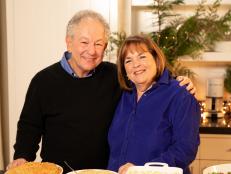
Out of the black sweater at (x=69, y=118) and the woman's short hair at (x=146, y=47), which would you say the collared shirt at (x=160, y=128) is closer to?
the woman's short hair at (x=146, y=47)

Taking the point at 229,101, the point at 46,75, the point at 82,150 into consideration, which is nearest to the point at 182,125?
the point at 82,150

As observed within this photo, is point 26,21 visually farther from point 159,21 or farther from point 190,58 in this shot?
point 190,58

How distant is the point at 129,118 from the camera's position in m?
1.44

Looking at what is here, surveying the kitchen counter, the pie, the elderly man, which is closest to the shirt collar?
the elderly man

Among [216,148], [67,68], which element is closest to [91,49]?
[67,68]

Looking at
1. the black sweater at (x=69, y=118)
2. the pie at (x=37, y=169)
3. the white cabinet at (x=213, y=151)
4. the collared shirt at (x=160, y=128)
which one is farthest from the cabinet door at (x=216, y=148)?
the pie at (x=37, y=169)

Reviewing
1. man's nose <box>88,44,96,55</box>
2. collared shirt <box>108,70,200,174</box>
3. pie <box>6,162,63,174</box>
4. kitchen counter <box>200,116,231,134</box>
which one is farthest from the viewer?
kitchen counter <box>200,116,231,134</box>

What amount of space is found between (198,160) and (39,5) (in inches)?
60.8

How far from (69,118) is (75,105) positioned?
0.06 m

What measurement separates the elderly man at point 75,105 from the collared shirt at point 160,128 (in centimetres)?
16

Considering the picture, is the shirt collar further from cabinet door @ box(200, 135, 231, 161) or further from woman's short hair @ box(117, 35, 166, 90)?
cabinet door @ box(200, 135, 231, 161)

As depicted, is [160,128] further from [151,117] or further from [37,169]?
[37,169]

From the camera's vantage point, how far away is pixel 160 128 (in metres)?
1.36

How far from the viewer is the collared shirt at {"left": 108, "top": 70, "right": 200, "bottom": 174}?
1306mm
